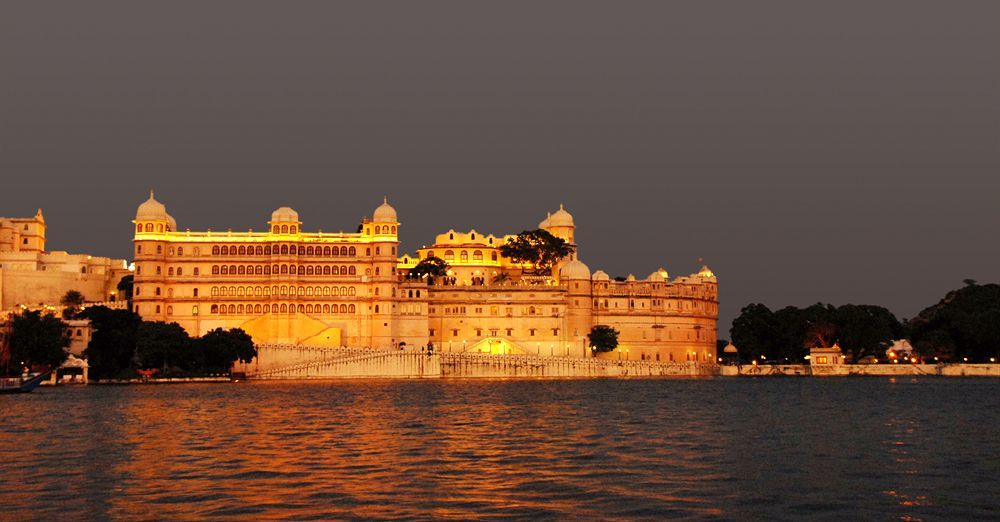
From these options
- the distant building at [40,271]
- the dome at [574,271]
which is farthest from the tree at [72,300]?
the dome at [574,271]

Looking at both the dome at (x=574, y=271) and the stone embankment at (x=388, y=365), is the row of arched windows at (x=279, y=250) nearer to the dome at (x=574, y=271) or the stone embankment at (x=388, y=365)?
the stone embankment at (x=388, y=365)

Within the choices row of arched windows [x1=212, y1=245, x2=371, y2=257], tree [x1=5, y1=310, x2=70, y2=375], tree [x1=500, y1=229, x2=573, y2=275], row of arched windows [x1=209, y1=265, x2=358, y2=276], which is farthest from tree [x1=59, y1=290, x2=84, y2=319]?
tree [x1=500, y1=229, x2=573, y2=275]

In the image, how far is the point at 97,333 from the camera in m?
116

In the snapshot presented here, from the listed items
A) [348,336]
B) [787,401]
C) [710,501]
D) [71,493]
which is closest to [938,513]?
[710,501]

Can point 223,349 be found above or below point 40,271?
below

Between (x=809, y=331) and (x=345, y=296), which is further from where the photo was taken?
(x=809, y=331)

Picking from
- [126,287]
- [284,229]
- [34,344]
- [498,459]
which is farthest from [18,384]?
[498,459]

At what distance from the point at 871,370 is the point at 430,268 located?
49.0m

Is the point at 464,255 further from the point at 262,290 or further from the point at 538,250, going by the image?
the point at 262,290

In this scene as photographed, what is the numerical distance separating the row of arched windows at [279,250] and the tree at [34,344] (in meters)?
26.9

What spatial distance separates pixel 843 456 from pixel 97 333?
8553 centimetres

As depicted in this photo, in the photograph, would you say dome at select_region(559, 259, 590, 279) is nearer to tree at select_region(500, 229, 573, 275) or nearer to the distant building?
tree at select_region(500, 229, 573, 275)

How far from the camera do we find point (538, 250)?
491ft

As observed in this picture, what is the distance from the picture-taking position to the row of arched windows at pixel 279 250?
13312cm
